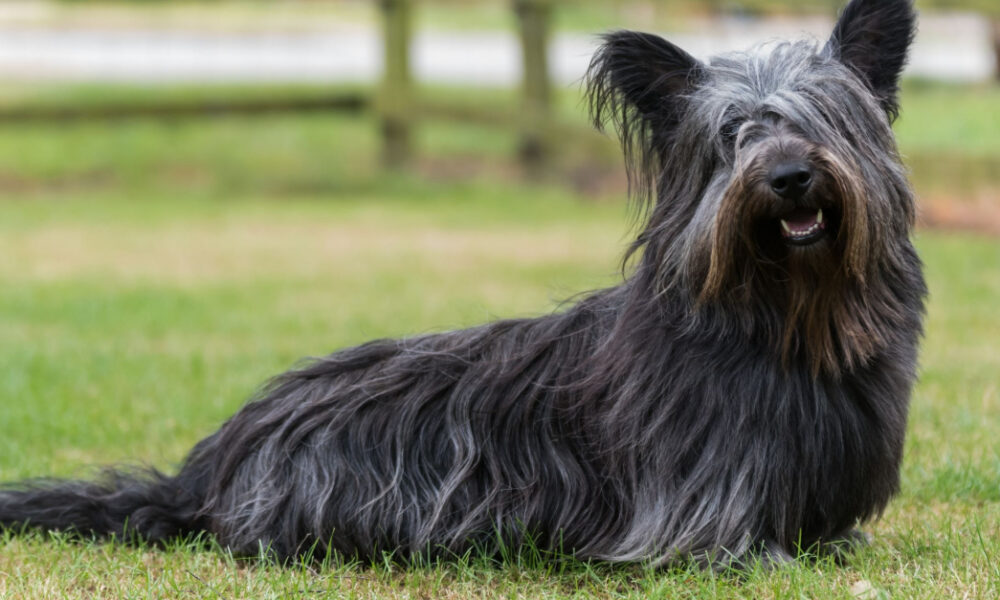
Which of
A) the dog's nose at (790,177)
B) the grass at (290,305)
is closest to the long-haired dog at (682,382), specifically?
the dog's nose at (790,177)

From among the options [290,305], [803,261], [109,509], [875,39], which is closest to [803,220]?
[803,261]

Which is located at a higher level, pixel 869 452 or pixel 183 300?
pixel 869 452

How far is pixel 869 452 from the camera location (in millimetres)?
4516

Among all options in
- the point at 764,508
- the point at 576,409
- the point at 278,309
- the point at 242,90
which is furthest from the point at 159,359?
the point at 242,90

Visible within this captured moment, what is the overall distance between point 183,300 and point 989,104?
886 centimetres

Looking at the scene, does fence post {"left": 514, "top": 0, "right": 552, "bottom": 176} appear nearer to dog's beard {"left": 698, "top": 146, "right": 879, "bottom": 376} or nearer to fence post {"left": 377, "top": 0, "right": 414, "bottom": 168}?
fence post {"left": 377, "top": 0, "right": 414, "bottom": 168}

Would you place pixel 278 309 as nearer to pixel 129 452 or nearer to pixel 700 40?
pixel 129 452

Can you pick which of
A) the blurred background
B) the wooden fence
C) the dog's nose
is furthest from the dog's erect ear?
the wooden fence

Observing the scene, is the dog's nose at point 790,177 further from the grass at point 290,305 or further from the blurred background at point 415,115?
the blurred background at point 415,115

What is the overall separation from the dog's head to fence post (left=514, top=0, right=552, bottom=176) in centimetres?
1212

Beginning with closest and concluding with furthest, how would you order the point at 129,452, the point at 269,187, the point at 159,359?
1. the point at 129,452
2. the point at 159,359
3. the point at 269,187

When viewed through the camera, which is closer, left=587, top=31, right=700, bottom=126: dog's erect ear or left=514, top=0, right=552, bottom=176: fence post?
left=587, top=31, right=700, bottom=126: dog's erect ear

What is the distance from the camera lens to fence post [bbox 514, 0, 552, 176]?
16.8 metres

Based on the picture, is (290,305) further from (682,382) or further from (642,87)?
(682,382)
